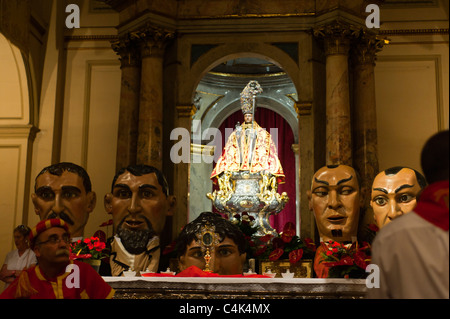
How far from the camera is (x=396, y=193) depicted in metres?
5.34

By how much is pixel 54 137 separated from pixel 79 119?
464 millimetres

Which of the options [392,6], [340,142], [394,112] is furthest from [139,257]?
[392,6]

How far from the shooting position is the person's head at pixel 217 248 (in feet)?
15.6

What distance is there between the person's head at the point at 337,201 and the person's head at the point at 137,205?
143 centimetres

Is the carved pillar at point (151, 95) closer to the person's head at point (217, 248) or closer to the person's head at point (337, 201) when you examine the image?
the person's head at point (337, 201)

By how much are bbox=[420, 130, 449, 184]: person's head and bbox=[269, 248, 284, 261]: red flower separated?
416 cm

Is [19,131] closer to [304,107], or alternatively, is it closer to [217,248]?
[304,107]

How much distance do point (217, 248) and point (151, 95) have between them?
3.35 m

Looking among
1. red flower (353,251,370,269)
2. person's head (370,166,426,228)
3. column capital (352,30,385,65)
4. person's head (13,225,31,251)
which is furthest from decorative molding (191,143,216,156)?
red flower (353,251,370,269)

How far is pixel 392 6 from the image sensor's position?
948 centimetres

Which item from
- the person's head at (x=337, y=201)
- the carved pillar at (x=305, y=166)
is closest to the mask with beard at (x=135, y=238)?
the person's head at (x=337, y=201)

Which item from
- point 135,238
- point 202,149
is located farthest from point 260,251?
point 202,149

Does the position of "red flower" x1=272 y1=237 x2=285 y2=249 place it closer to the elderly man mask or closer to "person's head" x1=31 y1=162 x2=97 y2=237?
the elderly man mask
